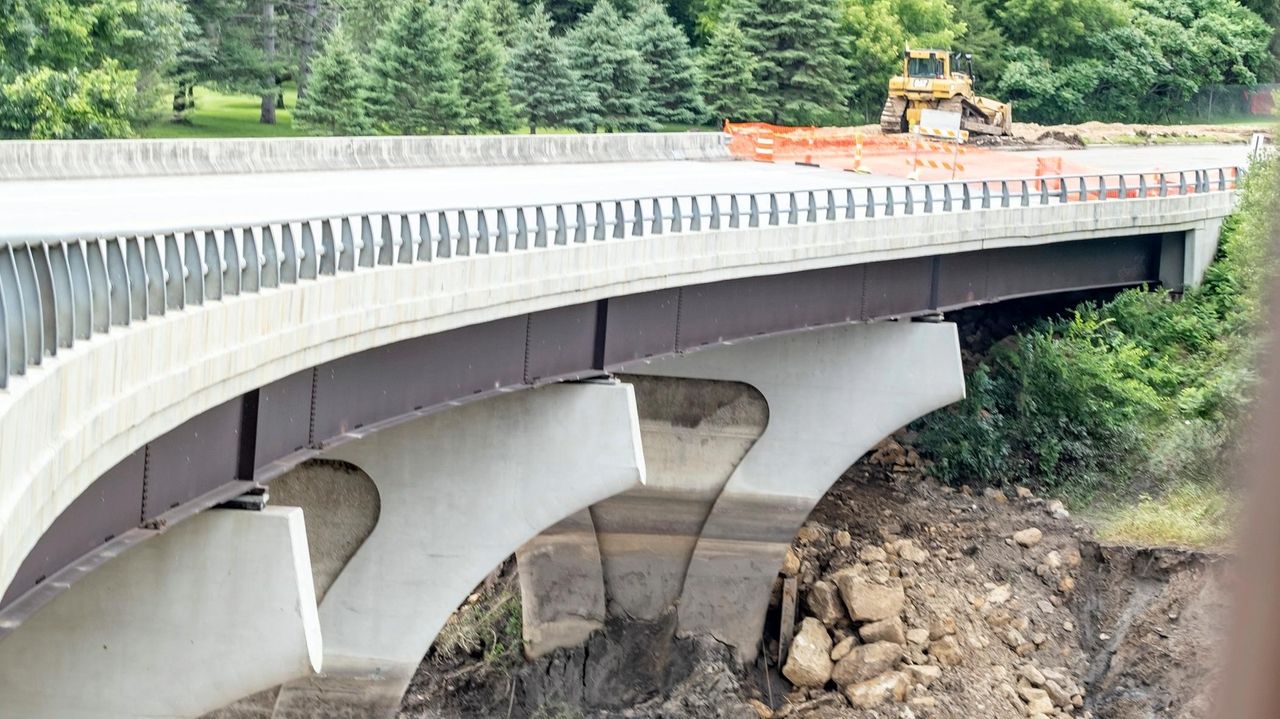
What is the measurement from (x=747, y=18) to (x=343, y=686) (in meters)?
39.4

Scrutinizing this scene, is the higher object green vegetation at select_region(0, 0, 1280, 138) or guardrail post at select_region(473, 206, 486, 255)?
green vegetation at select_region(0, 0, 1280, 138)

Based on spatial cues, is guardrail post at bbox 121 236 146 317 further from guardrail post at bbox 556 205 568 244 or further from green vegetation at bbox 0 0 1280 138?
green vegetation at bbox 0 0 1280 138

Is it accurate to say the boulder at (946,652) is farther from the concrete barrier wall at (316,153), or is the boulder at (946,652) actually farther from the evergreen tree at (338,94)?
the evergreen tree at (338,94)

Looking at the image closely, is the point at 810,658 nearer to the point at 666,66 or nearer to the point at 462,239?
the point at 462,239

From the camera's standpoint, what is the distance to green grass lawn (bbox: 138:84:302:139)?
56.1 metres

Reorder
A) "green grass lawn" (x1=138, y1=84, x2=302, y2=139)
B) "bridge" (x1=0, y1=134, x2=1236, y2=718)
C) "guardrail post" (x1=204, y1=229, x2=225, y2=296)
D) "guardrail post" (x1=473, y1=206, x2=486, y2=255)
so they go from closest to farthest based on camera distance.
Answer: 1. "bridge" (x1=0, y1=134, x2=1236, y2=718)
2. "guardrail post" (x1=204, y1=229, x2=225, y2=296)
3. "guardrail post" (x1=473, y1=206, x2=486, y2=255)
4. "green grass lawn" (x1=138, y1=84, x2=302, y2=139)

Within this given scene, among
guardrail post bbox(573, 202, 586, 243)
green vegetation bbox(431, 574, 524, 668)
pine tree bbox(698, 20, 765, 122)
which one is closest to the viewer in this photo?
guardrail post bbox(573, 202, 586, 243)

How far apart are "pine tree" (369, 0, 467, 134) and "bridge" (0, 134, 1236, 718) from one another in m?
10.3

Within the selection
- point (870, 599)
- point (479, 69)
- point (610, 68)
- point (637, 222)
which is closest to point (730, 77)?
point (610, 68)

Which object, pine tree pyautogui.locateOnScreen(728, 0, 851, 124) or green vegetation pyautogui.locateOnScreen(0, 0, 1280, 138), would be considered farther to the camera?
pine tree pyautogui.locateOnScreen(728, 0, 851, 124)

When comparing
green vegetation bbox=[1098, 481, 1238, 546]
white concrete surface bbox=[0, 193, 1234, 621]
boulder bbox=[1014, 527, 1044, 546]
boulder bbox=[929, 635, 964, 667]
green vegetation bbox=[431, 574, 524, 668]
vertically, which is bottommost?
green vegetation bbox=[431, 574, 524, 668]

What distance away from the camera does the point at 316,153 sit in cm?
3198

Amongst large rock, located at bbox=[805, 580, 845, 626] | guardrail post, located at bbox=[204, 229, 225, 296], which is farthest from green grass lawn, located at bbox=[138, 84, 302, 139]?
guardrail post, located at bbox=[204, 229, 225, 296]

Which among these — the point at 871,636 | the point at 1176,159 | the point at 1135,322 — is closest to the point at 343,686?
the point at 871,636
